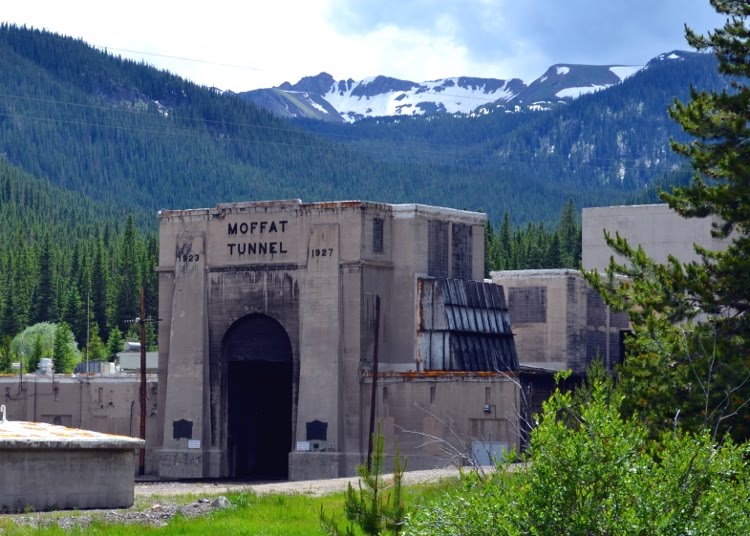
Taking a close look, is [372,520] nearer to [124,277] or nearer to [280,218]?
[280,218]

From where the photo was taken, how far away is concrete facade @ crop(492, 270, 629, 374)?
8344cm

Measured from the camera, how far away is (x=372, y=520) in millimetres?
26734

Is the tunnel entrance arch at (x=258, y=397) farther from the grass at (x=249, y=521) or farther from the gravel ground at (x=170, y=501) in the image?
the grass at (x=249, y=521)

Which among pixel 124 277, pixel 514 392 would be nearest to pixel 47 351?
pixel 124 277

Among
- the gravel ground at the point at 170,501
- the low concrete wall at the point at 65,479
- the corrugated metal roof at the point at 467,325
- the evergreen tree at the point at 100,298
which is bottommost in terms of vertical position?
the gravel ground at the point at 170,501

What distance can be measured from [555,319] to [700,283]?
4351 centimetres

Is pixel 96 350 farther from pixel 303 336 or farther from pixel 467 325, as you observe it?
pixel 467 325

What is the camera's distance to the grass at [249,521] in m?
39.2

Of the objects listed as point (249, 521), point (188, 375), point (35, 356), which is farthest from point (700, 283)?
point (35, 356)

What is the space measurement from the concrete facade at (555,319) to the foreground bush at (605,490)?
2357 inches

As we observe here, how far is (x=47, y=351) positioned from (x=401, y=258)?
70.1 meters

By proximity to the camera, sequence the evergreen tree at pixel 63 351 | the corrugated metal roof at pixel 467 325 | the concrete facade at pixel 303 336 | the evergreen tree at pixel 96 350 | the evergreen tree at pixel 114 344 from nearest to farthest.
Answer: the concrete facade at pixel 303 336 → the corrugated metal roof at pixel 467 325 → the evergreen tree at pixel 63 351 → the evergreen tree at pixel 96 350 → the evergreen tree at pixel 114 344

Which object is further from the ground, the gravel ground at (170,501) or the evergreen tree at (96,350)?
the evergreen tree at (96,350)

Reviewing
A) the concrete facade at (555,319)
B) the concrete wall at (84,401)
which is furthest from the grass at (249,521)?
the concrete facade at (555,319)
